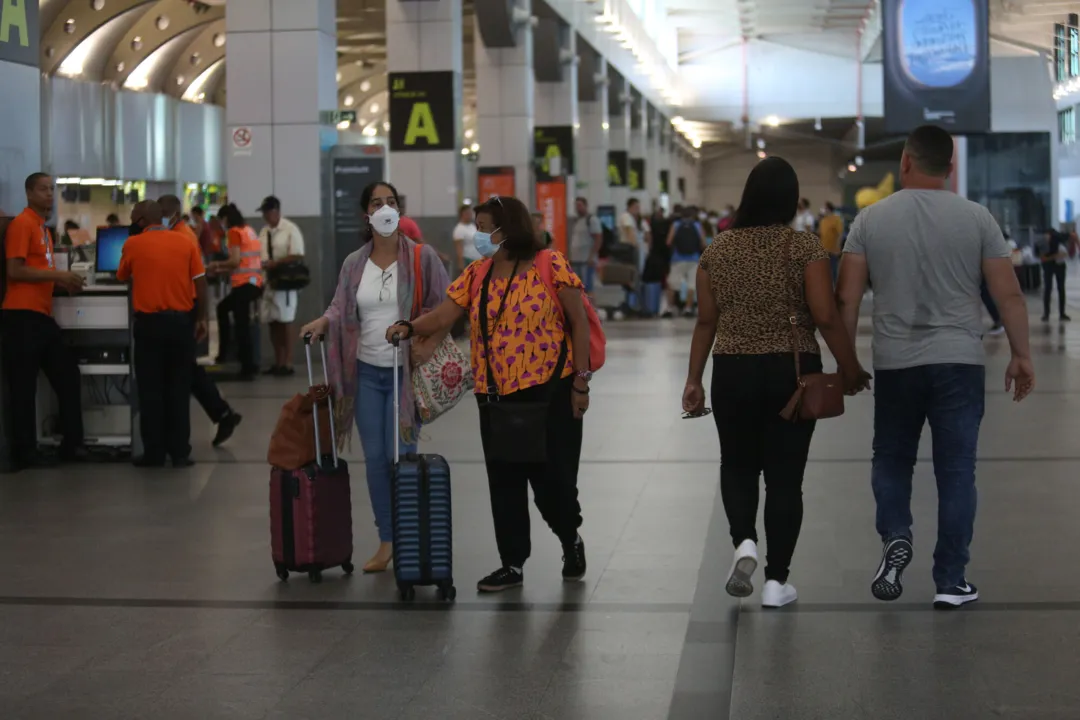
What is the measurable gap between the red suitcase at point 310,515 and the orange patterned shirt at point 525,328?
74 cm

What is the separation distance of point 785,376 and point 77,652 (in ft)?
8.73

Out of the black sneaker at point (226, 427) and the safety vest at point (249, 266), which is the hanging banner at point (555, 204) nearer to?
the safety vest at point (249, 266)

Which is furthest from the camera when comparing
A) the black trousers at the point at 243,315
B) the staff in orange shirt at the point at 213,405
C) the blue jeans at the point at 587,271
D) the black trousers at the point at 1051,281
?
the blue jeans at the point at 587,271

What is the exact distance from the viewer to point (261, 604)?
640 cm

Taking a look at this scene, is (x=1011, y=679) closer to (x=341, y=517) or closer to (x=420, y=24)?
(x=341, y=517)

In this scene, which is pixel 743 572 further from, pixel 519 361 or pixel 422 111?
pixel 422 111

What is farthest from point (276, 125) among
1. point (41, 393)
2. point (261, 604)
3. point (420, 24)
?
point (261, 604)

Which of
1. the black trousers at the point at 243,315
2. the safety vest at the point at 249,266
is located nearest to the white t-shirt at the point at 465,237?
the black trousers at the point at 243,315

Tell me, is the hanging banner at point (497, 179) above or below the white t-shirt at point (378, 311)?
above

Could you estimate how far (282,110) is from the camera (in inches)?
750

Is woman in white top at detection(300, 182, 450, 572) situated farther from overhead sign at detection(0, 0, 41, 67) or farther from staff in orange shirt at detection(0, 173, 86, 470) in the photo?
overhead sign at detection(0, 0, 41, 67)

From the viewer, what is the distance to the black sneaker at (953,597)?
595 centimetres

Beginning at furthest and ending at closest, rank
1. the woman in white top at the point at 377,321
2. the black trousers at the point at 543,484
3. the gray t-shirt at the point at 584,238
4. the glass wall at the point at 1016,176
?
the glass wall at the point at 1016,176, the gray t-shirt at the point at 584,238, the woman in white top at the point at 377,321, the black trousers at the point at 543,484

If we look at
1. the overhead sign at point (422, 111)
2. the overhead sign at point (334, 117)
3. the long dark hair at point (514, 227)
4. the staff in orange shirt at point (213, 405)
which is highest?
the overhead sign at point (422, 111)
